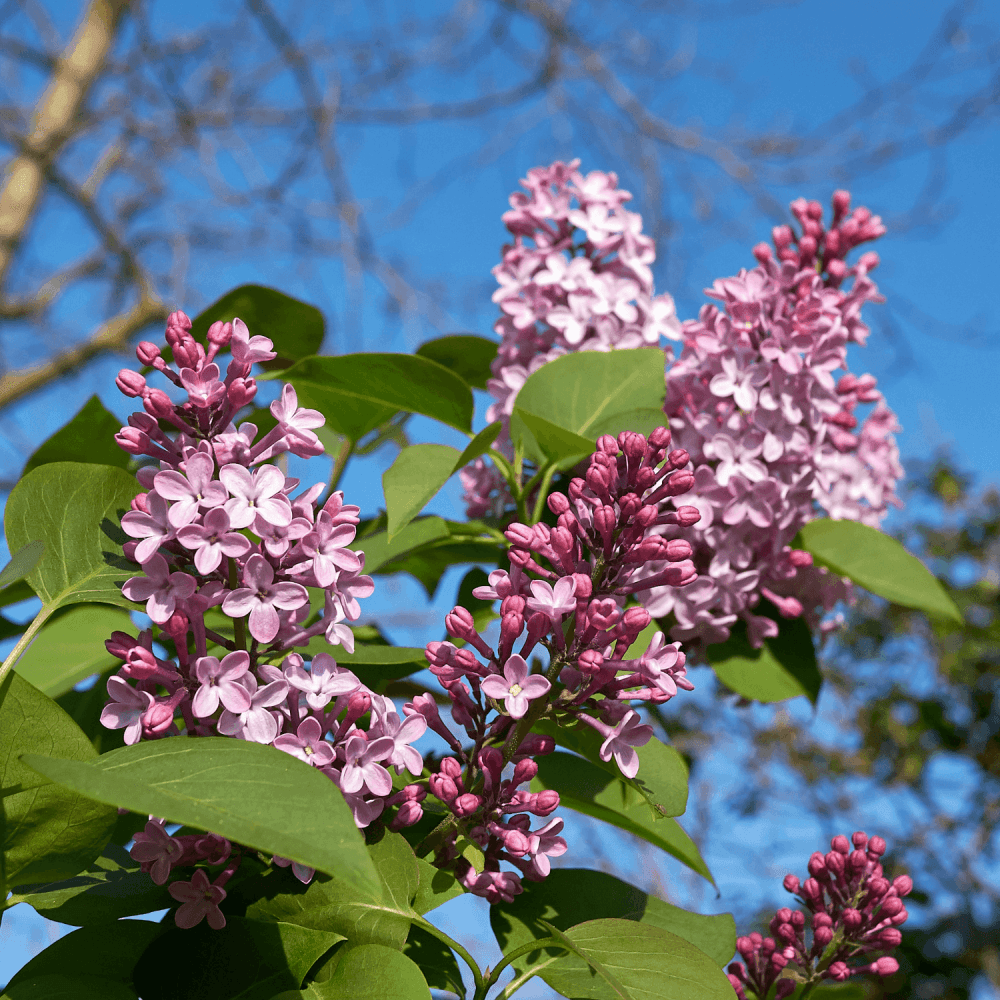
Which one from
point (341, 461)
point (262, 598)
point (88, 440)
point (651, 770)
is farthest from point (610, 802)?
point (88, 440)

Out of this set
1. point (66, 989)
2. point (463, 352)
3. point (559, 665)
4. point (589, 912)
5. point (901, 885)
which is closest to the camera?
point (66, 989)

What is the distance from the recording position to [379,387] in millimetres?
1124

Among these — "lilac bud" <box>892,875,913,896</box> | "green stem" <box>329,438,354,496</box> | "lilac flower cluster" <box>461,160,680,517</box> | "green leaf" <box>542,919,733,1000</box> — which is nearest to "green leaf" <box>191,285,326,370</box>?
"green stem" <box>329,438,354,496</box>

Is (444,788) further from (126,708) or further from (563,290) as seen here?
(563,290)

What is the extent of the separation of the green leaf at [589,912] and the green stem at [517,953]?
0.16 ft

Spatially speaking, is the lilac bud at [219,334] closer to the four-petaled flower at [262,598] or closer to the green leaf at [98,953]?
the four-petaled flower at [262,598]

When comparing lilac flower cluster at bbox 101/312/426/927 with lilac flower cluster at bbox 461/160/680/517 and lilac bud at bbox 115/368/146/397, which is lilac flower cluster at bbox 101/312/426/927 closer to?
lilac bud at bbox 115/368/146/397

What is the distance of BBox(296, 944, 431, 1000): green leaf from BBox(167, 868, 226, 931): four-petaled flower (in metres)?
0.09

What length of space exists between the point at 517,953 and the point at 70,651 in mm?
688

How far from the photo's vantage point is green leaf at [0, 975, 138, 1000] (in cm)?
64

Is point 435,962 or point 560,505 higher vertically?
point 560,505

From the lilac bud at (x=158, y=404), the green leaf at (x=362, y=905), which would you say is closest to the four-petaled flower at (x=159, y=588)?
the lilac bud at (x=158, y=404)

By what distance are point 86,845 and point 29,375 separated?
5.86 metres

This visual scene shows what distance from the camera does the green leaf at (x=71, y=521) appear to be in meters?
0.82
